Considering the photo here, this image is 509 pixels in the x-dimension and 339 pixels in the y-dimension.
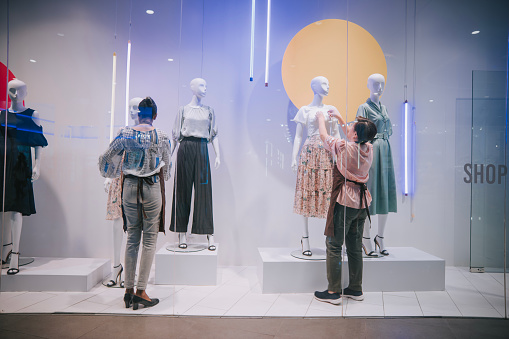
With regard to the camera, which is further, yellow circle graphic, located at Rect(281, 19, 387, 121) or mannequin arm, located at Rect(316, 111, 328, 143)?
yellow circle graphic, located at Rect(281, 19, 387, 121)

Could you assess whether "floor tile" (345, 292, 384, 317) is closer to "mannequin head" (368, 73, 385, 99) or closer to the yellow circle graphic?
the yellow circle graphic

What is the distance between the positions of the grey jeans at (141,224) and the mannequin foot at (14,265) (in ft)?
3.33

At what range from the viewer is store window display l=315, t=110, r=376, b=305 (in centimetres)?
273

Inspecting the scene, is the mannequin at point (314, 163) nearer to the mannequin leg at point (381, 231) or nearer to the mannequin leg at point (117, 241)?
the mannequin leg at point (381, 231)

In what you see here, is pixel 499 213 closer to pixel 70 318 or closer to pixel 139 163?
pixel 139 163

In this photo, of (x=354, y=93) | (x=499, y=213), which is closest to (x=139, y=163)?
(x=354, y=93)

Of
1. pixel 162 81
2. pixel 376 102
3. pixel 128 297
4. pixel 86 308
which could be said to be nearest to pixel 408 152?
pixel 376 102

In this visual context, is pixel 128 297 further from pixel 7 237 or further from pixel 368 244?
pixel 368 244

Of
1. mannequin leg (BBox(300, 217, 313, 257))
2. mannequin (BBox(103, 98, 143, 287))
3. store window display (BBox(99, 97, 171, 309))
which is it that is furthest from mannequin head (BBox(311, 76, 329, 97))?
mannequin (BBox(103, 98, 143, 287))

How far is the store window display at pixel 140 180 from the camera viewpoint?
2521 millimetres

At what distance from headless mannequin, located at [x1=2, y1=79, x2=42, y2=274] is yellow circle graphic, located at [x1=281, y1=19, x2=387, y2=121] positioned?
2.48m

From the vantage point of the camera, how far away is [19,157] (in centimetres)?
292

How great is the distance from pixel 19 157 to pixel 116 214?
0.94m

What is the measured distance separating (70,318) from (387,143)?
3.01m
